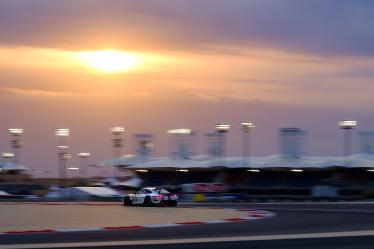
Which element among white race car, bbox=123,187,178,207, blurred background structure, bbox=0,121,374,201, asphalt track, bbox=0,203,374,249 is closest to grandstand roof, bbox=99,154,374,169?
blurred background structure, bbox=0,121,374,201

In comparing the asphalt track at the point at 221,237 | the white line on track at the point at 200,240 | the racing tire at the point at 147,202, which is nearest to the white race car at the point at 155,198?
the racing tire at the point at 147,202

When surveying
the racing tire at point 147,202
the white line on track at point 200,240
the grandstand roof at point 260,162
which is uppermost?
the grandstand roof at point 260,162

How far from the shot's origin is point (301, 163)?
329ft

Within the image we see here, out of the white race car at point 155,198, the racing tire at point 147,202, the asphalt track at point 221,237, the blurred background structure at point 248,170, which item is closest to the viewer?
the asphalt track at point 221,237

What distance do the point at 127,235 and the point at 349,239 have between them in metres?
5.66

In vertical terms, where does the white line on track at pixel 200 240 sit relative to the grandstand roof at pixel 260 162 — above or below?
below

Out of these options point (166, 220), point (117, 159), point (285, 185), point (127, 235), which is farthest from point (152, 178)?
point (127, 235)

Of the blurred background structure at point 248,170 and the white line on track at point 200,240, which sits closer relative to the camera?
the white line on track at point 200,240

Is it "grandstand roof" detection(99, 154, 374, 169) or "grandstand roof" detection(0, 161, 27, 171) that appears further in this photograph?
"grandstand roof" detection(0, 161, 27, 171)

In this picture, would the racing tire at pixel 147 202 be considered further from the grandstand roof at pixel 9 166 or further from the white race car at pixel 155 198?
the grandstand roof at pixel 9 166

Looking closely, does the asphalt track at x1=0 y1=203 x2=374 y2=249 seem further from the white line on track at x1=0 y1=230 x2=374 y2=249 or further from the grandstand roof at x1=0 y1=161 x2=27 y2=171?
the grandstand roof at x1=0 y1=161 x2=27 y2=171

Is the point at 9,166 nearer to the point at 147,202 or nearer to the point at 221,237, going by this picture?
the point at 147,202

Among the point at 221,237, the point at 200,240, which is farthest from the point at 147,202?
the point at 200,240

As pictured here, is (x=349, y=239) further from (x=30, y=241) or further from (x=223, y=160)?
(x=223, y=160)
